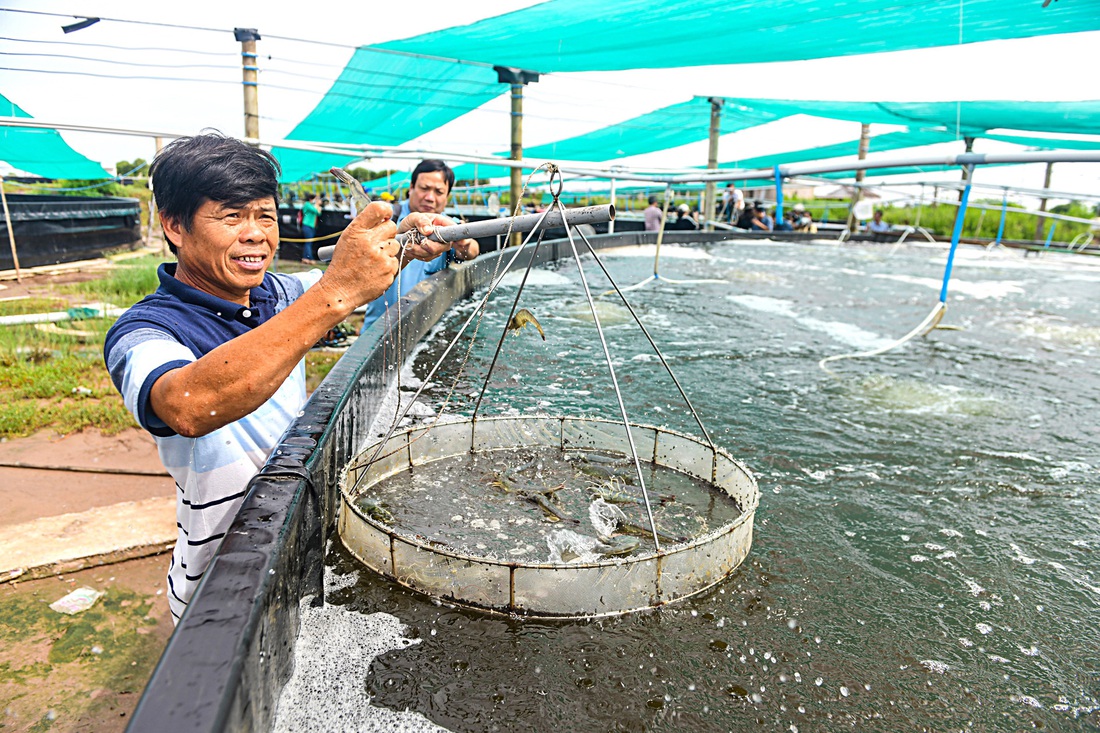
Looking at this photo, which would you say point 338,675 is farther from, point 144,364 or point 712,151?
point 712,151

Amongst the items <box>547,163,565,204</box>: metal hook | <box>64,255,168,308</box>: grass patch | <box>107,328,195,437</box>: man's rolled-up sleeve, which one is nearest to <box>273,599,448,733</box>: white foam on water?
<box>107,328,195,437</box>: man's rolled-up sleeve

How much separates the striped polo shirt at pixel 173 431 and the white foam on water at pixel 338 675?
31 centimetres

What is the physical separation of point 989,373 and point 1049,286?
6491mm

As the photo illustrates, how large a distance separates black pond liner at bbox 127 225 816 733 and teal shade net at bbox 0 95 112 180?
7824 mm

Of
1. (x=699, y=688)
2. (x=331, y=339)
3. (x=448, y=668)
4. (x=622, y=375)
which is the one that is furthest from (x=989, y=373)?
(x=331, y=339)

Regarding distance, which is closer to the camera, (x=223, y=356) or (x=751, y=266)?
(x=223, y=356)

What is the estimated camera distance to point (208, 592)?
111cm

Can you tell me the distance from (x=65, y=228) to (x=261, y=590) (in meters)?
11.6

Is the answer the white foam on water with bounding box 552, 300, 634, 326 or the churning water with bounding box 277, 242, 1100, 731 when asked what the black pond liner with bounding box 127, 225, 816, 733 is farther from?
the white foam on water with bounding box 552, 300, 634, 326

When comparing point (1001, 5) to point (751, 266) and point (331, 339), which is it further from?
point (331, 339)

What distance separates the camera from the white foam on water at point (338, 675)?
4.61 ft

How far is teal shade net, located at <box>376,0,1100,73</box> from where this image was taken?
6.33 metres

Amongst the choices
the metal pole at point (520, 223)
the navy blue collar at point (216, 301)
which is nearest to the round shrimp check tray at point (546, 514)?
the navy blue collar at point (216, 301)

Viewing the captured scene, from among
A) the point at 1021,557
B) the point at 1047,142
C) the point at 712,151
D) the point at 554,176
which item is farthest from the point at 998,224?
the point at 554,176
